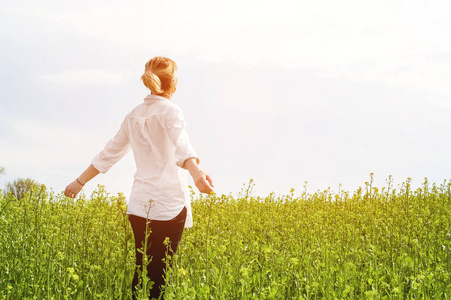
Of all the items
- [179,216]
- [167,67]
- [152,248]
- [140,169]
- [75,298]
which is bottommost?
[75,298]

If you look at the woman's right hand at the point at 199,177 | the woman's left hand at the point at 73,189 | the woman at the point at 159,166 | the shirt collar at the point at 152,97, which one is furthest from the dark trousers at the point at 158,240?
the shirt collar at the point at 152,97

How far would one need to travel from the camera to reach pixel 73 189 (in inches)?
158

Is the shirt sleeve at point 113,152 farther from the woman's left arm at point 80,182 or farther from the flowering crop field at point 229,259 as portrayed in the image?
the flowering crop field at point 229,259

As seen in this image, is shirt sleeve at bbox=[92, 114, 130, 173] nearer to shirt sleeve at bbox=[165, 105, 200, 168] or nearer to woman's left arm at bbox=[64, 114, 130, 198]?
woman's left arm at bbox=[64, 114, 130, 198]

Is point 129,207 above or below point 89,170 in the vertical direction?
below

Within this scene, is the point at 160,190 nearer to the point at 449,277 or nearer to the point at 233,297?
the point at 233,297

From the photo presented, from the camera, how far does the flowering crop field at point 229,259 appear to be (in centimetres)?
389

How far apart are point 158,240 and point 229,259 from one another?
2252 mm

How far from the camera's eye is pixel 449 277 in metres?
4.73

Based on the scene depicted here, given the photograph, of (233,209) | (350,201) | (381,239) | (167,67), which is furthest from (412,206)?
(167,67)

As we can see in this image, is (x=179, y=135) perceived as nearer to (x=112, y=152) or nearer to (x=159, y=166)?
(x=159, y=166)

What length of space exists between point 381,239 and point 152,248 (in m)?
3.63

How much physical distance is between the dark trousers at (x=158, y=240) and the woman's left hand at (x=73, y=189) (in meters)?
0.75

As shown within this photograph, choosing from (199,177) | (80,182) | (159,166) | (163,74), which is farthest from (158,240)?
(163,74)
